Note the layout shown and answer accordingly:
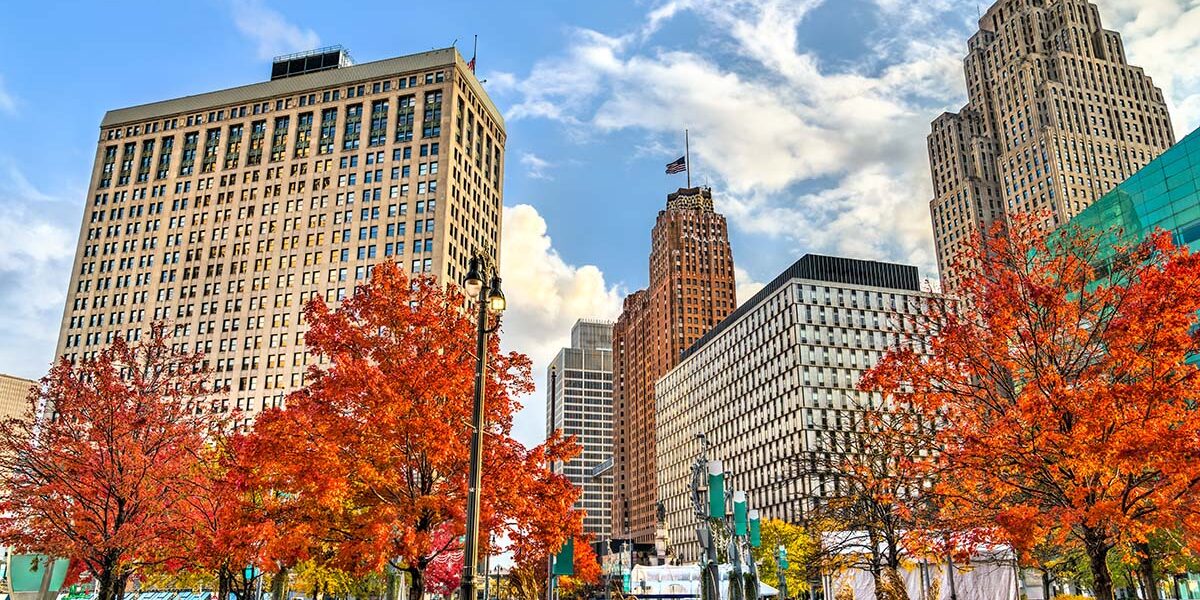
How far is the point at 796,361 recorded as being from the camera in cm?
11919

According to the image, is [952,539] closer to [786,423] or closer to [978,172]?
[786,423]

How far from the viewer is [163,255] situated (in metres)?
114

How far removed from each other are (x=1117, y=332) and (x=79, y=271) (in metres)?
132

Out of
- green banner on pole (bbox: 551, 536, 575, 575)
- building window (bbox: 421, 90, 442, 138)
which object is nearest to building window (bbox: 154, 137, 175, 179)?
building window (bbox: 421, 90, 442, 138)

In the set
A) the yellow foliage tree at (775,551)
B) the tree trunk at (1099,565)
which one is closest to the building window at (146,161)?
the yellow foliage tree at (775,551)

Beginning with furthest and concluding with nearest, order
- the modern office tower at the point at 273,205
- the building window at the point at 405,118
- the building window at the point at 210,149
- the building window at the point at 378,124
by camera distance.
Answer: the building window at the point at 210,149 < the building window at the point at 378,124 < the building window at the point at 405,118 < the modern office tower at the point at 273,205

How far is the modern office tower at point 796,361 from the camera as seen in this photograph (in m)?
118

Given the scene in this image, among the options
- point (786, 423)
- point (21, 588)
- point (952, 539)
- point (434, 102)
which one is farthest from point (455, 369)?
point (786, 423)

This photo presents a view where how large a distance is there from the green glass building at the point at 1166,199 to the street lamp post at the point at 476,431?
6061cm

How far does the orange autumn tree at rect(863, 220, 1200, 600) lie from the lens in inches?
661

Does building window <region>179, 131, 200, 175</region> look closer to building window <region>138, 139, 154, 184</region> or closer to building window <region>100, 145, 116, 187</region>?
building window <region>138, 139, 154, 184</region>

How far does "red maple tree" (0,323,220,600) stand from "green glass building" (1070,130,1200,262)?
63659mm

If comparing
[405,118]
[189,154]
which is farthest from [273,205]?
[405,118]

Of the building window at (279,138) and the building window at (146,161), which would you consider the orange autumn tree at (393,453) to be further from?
the building window at (146,161)
